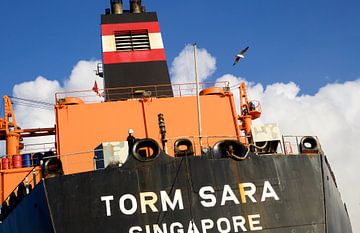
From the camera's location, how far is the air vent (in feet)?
63.5

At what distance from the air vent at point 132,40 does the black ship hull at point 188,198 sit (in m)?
9.44

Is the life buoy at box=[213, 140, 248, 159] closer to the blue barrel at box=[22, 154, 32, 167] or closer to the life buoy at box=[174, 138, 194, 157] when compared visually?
the life buoy at box=[174, 138, 194, 157]

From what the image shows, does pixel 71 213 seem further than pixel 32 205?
No

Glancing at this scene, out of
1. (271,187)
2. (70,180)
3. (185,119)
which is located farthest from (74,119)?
(271,187)

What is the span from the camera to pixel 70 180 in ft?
35.1

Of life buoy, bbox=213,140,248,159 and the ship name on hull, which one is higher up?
life buoy, bbox=213,140,248,159

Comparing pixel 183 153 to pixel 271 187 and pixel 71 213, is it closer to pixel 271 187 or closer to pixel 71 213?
pixel 271 187

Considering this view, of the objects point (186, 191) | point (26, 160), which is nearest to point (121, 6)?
point (26, 160)

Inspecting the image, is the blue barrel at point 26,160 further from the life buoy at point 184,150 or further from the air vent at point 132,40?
the life buoy at point 184,150

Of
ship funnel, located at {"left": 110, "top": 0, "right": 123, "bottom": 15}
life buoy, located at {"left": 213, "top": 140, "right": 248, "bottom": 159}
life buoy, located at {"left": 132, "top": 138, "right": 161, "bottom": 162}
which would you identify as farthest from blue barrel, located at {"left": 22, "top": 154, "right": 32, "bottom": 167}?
life buoy, located at {"left": 213, "top": 140, "right": 248, "bottom": 159}

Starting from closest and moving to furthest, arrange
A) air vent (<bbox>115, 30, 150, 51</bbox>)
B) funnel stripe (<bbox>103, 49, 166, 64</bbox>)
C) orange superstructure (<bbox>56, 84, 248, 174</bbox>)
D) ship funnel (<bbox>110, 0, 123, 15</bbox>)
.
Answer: orange superstructure (<bbox>56, 84, 248, 174</bbox>) → funnel stripe (<bbox>103, 49, 166, 64</bbox>) → air vent (<bbox>115, 30, 150, 51</bbox>) → ship funnel (<bbox>110, 0, 123, 15</bbox>)

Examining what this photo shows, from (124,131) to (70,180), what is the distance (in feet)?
14.0

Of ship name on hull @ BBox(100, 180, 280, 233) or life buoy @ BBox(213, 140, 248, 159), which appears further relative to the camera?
life buoy @ BBox(213, 140, 248, 159)

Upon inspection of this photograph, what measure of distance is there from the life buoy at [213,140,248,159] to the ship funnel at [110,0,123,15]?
1201 cm
